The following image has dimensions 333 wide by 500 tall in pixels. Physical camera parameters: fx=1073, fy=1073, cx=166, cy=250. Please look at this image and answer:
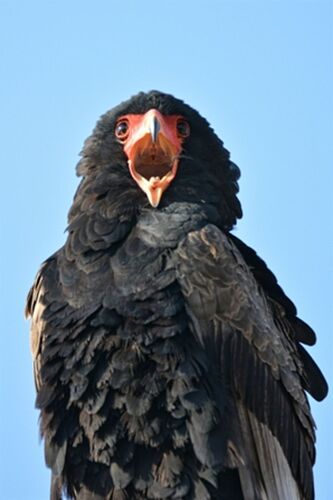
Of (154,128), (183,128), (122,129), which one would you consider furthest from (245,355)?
(122,129)

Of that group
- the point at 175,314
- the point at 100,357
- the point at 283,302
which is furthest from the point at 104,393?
the point at 283,302

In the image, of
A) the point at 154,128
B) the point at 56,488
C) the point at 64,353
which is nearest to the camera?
the point at 64,353

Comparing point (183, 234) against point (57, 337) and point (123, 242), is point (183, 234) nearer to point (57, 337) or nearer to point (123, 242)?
point (123, 242)

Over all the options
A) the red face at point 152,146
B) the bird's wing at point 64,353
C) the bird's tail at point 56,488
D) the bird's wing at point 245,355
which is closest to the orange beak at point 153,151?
the red face at point 152,146

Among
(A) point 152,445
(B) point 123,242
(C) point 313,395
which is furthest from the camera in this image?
(C) point 313,395

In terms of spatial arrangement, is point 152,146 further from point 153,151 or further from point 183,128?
point 183,128

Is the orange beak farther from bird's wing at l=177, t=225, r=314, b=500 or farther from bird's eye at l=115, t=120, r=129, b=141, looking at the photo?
bird's wing at l=177, t=225, r=314, b=500

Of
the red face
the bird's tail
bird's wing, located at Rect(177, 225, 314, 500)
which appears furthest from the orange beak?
the bird's tail
